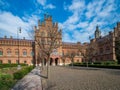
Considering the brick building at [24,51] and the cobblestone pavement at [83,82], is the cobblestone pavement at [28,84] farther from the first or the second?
the brick building at [24,51]

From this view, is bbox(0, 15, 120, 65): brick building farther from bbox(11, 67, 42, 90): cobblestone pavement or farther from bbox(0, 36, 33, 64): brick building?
bbox(11, 67, 42, 90): cobblestone pavement

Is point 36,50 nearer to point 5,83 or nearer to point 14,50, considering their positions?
point 14,50

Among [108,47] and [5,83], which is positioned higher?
[108,47]

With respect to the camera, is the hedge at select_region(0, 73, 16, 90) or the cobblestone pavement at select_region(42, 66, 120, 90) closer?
the hedge at select_region(0, 73, 16, 90)

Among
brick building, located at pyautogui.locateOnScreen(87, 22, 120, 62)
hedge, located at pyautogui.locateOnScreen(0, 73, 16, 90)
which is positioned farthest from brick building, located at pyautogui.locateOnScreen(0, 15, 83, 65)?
hedge, located at pyautogui.locateOnScreen(0, 73, 16, 90)

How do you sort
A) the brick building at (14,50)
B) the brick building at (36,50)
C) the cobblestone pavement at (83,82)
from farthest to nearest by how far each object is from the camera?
the brick building at (14,50) < the brick building at (36,50) < the cobblestone pavement at (83,82)

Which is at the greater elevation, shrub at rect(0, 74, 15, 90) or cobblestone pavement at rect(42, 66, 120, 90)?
shrub at rect(0, 74, 15, 90)

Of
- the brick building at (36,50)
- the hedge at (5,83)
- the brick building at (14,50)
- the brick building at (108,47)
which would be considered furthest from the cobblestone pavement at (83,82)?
the brick building at (14,50)

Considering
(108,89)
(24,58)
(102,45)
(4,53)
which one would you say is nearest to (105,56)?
(102,45)

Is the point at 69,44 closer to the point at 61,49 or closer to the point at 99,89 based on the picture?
the point at 61,49

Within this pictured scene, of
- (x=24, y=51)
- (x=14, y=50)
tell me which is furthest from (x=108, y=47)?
(x=14, y=50)

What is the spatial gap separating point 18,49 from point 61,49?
20592 millimetres

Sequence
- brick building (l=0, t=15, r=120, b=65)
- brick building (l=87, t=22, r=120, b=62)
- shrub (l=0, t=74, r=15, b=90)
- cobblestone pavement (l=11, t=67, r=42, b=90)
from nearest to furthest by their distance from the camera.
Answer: shrub (l=0, t=74, r=15, b=90) < cobblestone pavement (l=11, t=67, r=42, b=90) < brick building (l=87, t=22, r=120, b=62) < brick building (l=0, t=15, r=120, b=65)

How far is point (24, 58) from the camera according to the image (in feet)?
202
